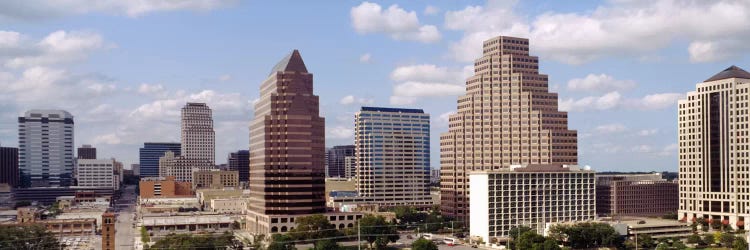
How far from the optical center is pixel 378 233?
387 feet

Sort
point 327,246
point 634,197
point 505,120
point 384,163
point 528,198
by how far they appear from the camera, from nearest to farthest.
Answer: point 327,246
point 528,198
point 505,120
point 634,197
point 384,163

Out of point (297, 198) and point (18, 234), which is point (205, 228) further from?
point (18, 234)

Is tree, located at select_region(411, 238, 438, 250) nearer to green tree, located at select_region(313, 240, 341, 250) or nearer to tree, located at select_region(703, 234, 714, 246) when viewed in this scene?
green tree, located at select_region(313, 240, 341, 250)

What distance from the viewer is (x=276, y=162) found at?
133125mm

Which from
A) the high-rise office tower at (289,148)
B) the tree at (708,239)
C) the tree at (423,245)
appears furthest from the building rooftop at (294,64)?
the tree at (708,239)

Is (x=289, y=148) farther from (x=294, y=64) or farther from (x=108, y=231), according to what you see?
(x=108, y=231)

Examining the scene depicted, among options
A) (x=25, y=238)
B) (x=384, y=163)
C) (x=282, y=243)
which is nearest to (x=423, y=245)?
(x=282, y=243)

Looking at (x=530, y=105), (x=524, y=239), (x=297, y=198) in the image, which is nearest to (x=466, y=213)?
(x=530, y=105)

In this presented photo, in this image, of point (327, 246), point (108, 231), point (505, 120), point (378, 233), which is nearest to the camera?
point (327, 246)

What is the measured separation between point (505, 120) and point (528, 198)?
30.6m

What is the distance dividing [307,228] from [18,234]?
42093mm

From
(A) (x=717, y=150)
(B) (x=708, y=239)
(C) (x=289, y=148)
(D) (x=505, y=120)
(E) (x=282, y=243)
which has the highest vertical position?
(D) (x=505, y=120)

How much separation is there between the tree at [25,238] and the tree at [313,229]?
35195mm

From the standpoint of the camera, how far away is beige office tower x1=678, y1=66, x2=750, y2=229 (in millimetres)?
144500
